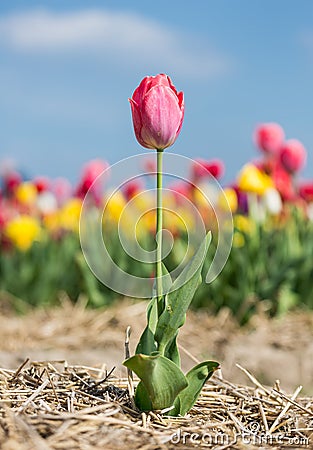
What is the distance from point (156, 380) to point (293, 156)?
3.68 metres

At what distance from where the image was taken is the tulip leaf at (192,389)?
1.69 m

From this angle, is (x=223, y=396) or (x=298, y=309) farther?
(x=298, y=309)

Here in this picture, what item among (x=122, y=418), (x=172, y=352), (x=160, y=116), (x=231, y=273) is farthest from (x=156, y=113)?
(x=231, y=273)

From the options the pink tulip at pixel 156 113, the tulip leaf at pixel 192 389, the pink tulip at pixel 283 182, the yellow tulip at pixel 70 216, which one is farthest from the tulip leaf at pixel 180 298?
the yellow tulip at pixel 70 216

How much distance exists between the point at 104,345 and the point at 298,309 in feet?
4.21

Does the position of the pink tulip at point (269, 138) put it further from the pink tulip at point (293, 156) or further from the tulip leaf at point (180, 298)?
the tulip leaf at point (180, 298)

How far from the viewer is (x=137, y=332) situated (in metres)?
4.32

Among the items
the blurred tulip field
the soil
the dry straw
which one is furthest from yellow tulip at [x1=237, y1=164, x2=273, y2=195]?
the dry straw

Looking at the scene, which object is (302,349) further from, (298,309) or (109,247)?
(109,247)

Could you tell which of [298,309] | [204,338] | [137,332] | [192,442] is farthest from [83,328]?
[192,442]

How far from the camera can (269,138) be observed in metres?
5.19

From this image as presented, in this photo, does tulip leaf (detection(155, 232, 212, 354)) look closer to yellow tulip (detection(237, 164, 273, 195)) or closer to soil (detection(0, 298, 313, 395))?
soil (detection(0, 298, 313, 395))

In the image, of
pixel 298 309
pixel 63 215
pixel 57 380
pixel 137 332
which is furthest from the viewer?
pixel 63 215

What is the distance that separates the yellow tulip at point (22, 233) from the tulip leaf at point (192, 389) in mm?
4095
